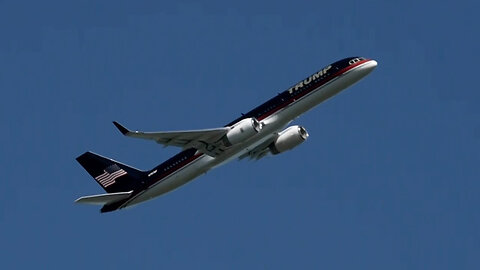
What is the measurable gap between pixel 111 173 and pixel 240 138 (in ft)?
49.8

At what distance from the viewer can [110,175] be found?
3366 inches

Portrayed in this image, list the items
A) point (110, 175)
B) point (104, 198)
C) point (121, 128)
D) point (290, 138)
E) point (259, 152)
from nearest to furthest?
point (121, 128) → point (104, 198) → point (290, 138) → point (259, 152) → point (110, 175)

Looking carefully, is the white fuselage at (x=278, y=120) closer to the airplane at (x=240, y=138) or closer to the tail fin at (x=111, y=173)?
the airplane at (x=240, y=138)

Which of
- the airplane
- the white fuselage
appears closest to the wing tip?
the airplane

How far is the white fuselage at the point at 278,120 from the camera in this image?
75688 mm

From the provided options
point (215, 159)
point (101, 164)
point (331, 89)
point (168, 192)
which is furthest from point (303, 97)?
point (101, 164)

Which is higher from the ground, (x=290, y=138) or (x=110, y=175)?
(x=110, y=175)

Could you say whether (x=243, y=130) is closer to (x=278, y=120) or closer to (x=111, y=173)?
(x=278, y=120)

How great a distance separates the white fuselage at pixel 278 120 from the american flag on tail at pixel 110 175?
7265 millimetres

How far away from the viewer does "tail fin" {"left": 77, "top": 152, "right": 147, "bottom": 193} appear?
83188 millimetres

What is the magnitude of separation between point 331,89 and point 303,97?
7.24 ft

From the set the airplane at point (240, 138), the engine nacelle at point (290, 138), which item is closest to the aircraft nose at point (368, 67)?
the airplane at point (240, 138)

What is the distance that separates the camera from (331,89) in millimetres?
75812

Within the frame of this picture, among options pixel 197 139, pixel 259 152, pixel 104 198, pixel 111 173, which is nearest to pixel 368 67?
pixel 259 152
